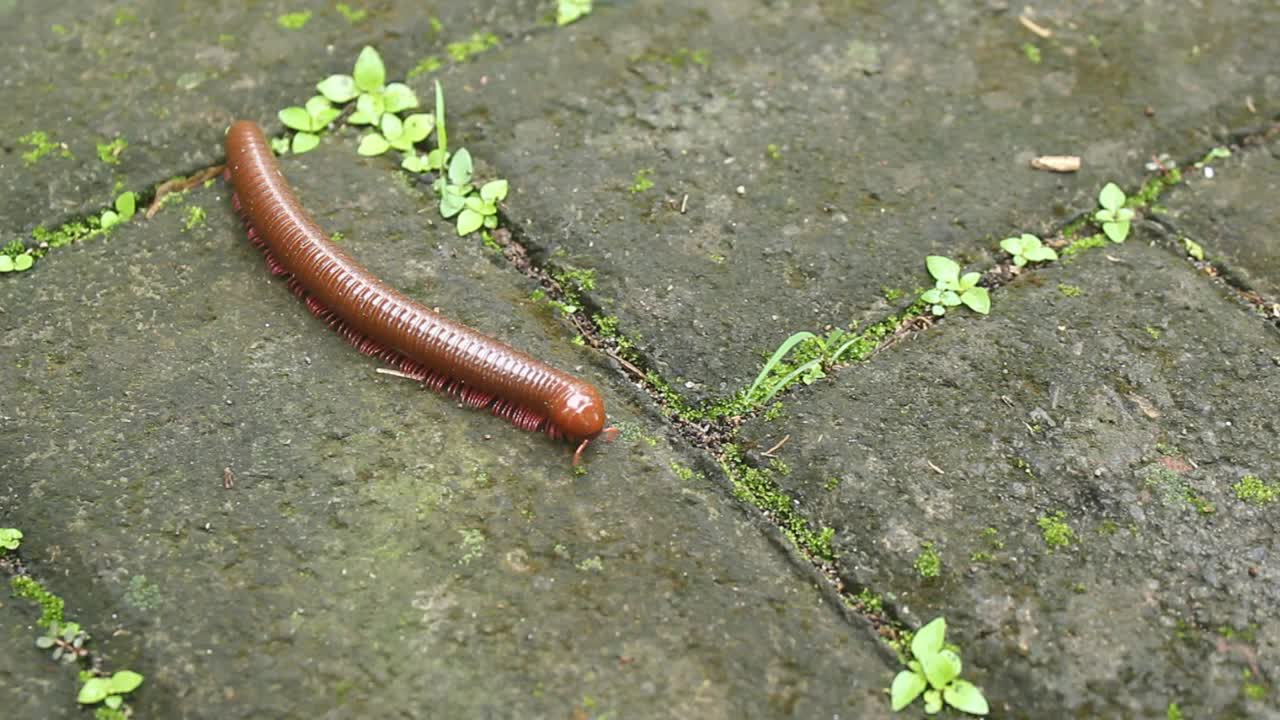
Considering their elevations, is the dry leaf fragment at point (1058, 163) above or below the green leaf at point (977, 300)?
above

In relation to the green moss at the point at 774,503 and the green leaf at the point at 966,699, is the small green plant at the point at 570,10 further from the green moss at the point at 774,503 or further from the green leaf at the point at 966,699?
the green leaf at the point at 966,699

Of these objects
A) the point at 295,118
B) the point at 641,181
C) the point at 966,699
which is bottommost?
the point at 966,699

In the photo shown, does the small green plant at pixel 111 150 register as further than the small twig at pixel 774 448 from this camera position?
Yes

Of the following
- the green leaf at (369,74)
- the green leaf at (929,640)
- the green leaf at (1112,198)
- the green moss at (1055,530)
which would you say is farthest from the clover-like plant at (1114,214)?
the green leaf at (369,74)

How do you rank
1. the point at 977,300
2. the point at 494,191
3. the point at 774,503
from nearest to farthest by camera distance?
1. the point at 774,503
2. the point at 977,300
3. the point at 494,191

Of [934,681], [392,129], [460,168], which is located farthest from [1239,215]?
[392,129]

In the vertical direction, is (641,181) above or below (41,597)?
above

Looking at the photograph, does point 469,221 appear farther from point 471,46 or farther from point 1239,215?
point 1239,215
